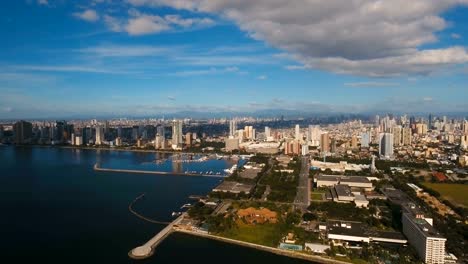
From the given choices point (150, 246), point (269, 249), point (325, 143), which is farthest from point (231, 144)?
point (150, 246)

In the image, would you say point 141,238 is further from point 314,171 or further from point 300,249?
point 314,171

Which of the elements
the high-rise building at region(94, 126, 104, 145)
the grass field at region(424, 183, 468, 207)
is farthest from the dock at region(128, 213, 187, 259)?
the high-rise building at region(94, 126, 104, 145)

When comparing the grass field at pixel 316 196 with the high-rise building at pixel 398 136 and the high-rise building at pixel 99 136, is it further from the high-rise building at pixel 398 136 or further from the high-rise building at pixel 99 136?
the high-rise building at pixel 99 136

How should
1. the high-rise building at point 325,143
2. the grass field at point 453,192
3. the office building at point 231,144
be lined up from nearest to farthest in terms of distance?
the grass field at point 453,192
the high-rise building at point 325,143
the office building at point 231,144

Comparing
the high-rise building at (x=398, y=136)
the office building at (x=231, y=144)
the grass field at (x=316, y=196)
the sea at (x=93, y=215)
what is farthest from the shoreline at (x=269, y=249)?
the high-rise building at (x=398, y=136)

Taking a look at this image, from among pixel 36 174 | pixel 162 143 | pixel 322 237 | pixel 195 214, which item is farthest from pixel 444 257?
pixel 162 143

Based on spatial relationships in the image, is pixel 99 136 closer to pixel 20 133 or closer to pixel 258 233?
pixel 20 133
